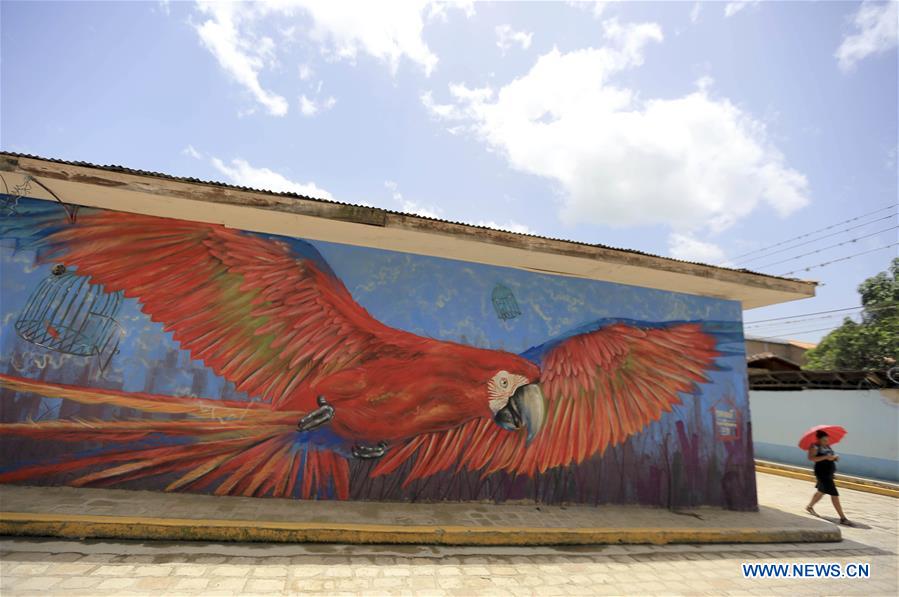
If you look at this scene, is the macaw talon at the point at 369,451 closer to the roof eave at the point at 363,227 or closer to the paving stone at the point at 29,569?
the roof eave at the point at 363,227

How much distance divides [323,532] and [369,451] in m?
1.34

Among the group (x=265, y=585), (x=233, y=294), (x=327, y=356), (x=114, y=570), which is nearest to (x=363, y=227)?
(x=327, y=356)

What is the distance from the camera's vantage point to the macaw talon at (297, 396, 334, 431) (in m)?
5.48

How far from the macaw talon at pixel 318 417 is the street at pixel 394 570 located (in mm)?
1549

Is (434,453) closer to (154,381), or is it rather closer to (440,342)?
(440,342)

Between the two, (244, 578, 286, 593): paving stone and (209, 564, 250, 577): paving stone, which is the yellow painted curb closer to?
(209, 564, 250, 577): paving stone

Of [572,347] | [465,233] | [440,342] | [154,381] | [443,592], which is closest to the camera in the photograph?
[443,592]

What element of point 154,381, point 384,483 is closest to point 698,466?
point 384,483

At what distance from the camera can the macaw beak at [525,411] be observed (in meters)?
6.22

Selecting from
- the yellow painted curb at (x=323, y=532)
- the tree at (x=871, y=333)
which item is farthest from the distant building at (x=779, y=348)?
the yellow painted curb at (x=323, y=532)

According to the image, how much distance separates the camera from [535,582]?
12.7ft

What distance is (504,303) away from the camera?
6516 millimetres

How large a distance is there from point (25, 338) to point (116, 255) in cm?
137

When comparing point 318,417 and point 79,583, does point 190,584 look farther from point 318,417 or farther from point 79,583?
point 318,417
